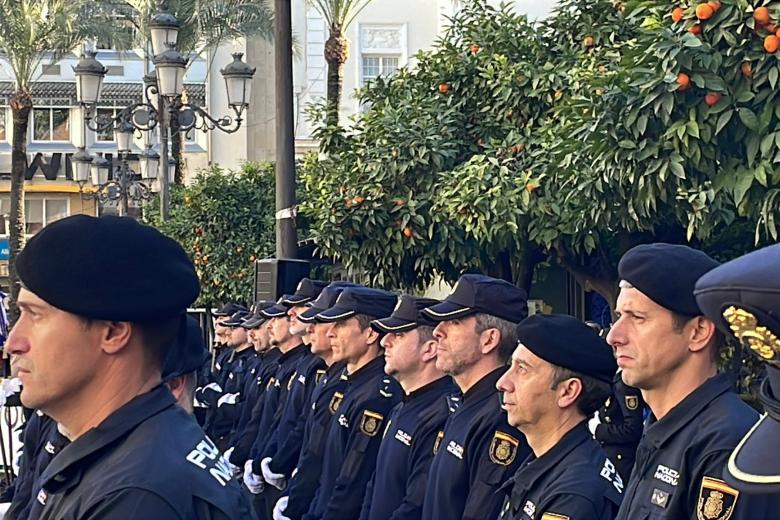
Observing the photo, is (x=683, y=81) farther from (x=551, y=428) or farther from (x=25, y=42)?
(x=25, y=42)

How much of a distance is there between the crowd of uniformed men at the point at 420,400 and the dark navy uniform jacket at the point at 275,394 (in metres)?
0.76

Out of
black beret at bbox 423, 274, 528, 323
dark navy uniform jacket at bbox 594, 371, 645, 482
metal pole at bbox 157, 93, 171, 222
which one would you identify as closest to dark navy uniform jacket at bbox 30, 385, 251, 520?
black beret at bbox 423, 274, 528, 323

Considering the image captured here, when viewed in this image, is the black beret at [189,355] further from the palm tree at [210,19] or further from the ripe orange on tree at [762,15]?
the palm tree at [210,19]

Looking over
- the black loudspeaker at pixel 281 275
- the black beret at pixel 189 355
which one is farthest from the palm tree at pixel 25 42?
the black beret at pixel 189 355

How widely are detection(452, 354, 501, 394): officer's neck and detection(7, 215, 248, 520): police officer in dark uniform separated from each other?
3.39 metres

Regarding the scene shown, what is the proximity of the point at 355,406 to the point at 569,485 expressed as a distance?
324cm

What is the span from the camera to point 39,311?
2.88 metres

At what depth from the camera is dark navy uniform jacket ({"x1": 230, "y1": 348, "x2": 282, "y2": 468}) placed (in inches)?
432

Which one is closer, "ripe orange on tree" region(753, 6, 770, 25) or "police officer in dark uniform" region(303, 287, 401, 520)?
"police officer in dark uniform" region(303, 287, 401, 520)

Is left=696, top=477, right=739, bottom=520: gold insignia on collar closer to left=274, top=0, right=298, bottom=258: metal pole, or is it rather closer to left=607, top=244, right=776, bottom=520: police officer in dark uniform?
left=607, top=244, right=776, bottom=520: police officer in dark uniform

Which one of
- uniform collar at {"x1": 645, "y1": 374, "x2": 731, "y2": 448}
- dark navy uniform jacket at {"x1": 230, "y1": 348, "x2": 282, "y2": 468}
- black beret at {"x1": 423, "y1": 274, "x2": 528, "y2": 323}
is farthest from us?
dark navy uniform jacket at {"x1": 230, "y1": 348, "x2": 282, "y2": 468}

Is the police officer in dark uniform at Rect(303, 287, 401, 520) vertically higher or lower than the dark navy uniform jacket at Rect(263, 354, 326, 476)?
higher

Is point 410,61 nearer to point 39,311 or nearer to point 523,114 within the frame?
point 523,114

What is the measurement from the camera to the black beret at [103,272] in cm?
282
